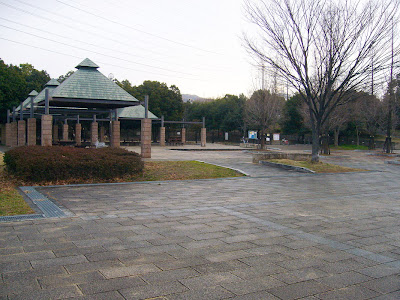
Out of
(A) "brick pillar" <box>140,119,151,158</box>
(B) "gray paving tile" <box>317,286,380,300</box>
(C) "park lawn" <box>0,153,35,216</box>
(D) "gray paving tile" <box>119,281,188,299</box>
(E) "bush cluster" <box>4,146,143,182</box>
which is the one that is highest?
(A) "brick pillar" <box>140,119,151,158</box>

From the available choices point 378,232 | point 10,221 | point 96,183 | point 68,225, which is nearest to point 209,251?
point 68,225

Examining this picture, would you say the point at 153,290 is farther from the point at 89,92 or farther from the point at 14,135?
the point at 14,135

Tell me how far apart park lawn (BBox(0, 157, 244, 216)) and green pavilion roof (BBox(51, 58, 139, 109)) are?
4945 millimetres

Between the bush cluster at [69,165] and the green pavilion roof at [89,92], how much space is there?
5.60 meters

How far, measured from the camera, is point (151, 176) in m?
12.4

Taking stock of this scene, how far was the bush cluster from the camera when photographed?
33.8 ft

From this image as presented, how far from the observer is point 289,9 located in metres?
16.8

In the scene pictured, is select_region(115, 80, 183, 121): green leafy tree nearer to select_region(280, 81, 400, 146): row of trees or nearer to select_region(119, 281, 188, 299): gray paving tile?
select_region(280, 81, 400, 146): row of trees

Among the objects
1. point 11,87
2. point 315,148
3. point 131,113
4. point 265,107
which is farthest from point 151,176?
point 11,87

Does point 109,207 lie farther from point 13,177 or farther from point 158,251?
point 13,177

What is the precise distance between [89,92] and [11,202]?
37.1 feet

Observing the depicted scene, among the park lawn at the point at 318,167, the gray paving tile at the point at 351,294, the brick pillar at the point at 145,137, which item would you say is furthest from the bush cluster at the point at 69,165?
the gray paving tile at the point at 351,294

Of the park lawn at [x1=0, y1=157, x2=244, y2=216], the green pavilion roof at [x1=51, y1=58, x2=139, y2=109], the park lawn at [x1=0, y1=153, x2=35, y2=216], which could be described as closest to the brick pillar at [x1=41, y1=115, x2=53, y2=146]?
the green pavilion roof at [x1=51, y1=58, x2=139, y2=109]

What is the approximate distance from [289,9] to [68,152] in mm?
11829
